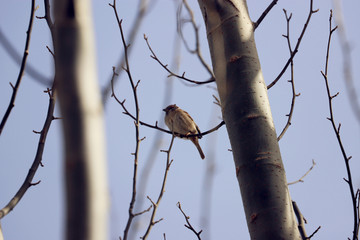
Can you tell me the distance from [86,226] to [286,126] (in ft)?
7.81

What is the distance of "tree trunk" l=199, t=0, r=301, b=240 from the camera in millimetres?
2117

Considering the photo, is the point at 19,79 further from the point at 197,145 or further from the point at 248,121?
the point at 197,145

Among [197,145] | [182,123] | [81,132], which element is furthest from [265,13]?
[182,123]

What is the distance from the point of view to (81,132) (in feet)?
2.69

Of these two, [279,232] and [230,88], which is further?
[230,88]

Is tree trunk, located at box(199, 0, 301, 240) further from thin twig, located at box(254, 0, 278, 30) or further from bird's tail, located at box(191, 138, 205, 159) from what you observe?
bird's tail, located at box(191, 138, 205, 159)

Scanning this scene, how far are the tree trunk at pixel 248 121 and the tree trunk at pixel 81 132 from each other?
143cm

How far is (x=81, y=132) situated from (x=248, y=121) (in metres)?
1.60

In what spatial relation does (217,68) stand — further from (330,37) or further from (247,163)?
(330,37)

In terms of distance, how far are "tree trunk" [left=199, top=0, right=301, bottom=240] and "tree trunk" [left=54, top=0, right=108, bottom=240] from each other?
1432 millimetres

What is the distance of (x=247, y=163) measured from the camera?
2.24 m

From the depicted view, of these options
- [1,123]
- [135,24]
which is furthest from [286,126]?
[1,123]

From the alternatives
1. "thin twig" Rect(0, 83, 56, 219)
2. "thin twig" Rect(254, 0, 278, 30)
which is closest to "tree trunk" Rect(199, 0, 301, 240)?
"thin twig" Rect(254, 0, 278, 30)

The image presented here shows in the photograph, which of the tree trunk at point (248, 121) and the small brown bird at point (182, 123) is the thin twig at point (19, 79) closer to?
the tree trunk at point (248, 121)
